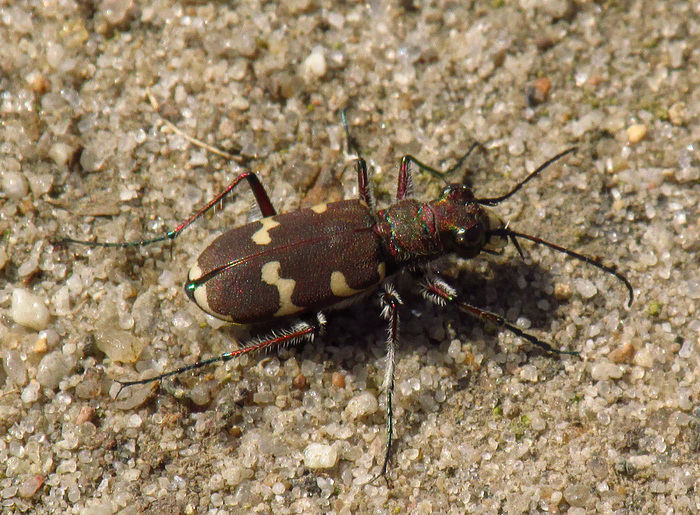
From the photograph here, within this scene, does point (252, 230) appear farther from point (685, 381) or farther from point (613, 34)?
point (613, 34)

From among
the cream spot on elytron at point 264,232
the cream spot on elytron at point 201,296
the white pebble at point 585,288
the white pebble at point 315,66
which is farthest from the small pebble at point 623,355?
the white pebble at point 315,66

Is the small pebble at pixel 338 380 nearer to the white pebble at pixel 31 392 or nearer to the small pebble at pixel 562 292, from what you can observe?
the small pebble at pixel 562 292

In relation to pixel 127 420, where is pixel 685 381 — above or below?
below

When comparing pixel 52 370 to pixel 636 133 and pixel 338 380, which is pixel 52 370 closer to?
pixel 338 380

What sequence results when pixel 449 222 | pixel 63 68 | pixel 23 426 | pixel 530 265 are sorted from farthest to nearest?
pixel 63 68, pixel 530 265, pixel 449 222, pixel 23 426

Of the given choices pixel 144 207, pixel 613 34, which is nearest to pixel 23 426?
pixel 144 207
